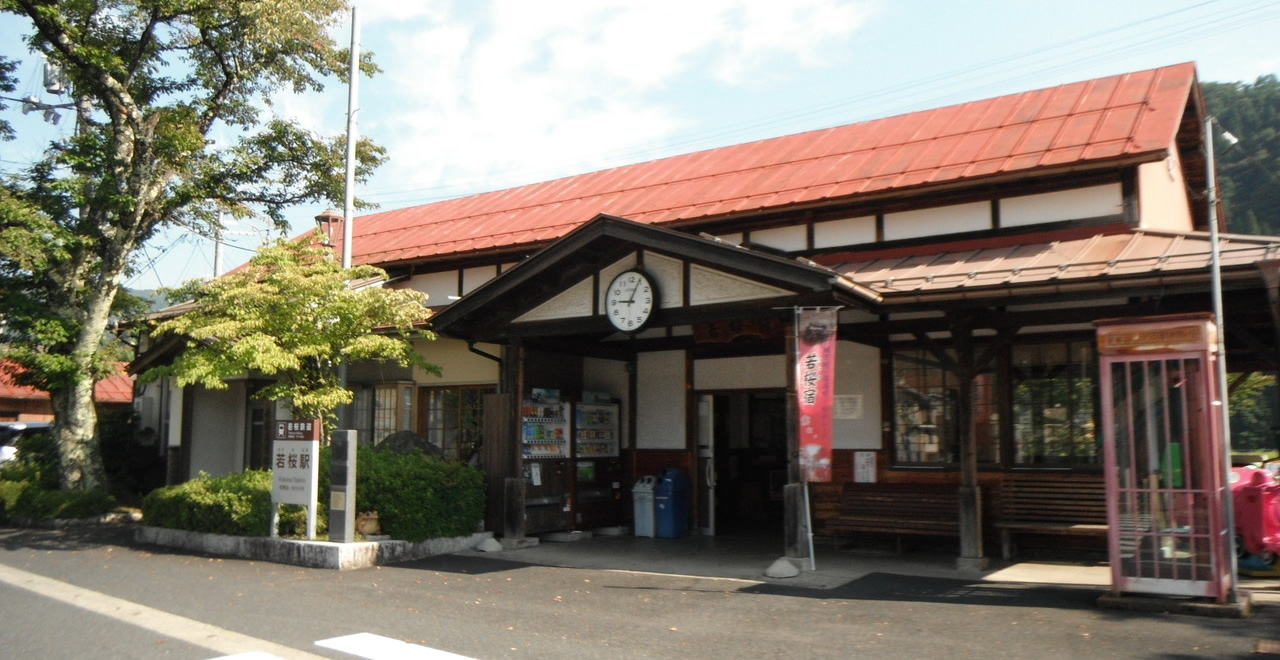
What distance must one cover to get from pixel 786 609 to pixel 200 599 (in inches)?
217

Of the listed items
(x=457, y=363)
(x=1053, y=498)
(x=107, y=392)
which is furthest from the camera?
(x=107, y=392)

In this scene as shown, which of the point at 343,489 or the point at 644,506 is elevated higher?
the point at 343,489

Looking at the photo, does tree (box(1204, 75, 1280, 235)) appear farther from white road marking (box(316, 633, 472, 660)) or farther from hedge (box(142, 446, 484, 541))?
white road marking (box(316, 633, 472, 660))

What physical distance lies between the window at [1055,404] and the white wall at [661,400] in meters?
4.75

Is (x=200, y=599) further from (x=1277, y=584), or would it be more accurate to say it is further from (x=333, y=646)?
(x=1277, y=584)

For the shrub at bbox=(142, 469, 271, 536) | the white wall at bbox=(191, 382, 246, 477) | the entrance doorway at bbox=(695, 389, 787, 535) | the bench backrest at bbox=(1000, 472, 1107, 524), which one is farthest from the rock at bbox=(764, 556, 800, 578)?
the white wall at bbox=(191, 382, 246, 477)

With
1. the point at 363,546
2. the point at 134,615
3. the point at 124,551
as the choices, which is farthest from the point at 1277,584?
the point at 124,551

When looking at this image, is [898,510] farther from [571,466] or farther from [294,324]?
[294,324]

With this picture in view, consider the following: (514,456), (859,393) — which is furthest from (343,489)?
(859,393)

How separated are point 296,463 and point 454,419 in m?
4.29

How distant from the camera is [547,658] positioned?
6.67 metres

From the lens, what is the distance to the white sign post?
461 inches

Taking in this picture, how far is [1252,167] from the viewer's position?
36.9 m

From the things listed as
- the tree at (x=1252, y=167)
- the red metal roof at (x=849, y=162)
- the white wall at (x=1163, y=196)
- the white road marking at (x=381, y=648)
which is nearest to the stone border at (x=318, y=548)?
the white road marking at (x=381, y=648)
